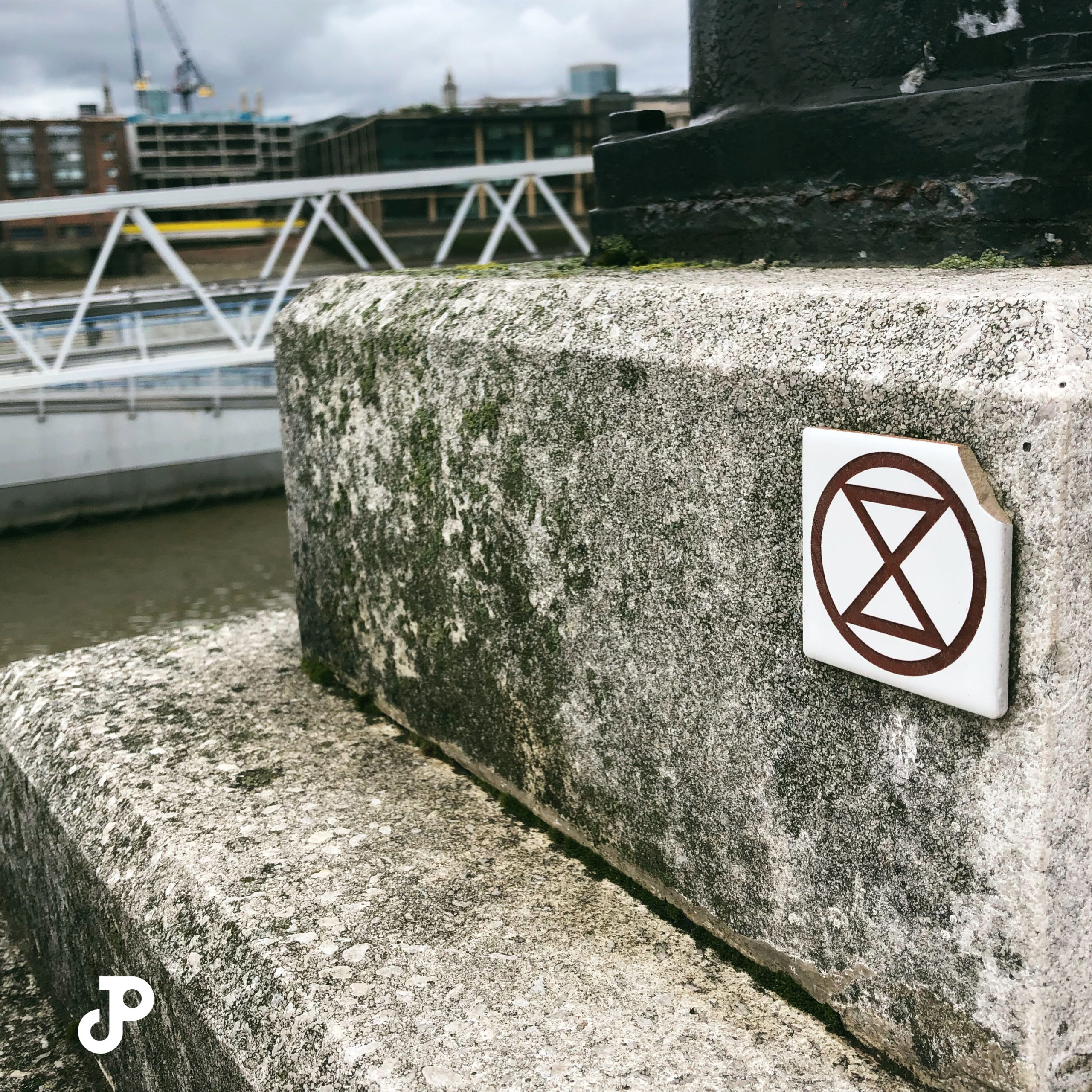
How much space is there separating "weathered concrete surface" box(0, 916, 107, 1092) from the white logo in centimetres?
6

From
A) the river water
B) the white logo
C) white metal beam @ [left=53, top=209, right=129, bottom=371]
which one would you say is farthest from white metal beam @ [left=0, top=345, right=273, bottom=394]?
the white logo

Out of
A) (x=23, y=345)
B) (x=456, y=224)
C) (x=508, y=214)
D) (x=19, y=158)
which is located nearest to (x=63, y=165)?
(x=19, y=158)

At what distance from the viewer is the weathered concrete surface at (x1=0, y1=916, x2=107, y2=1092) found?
6.49 ft

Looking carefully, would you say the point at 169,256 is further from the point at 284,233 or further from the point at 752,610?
the point at 752,610

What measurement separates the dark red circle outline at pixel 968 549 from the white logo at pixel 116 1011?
1.27m

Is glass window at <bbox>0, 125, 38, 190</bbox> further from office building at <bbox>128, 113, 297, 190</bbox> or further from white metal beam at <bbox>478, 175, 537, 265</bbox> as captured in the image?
white metal beam at <bbox>478, 175, 537, 265</bbox>

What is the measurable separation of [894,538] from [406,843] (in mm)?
1053

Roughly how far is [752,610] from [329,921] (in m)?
0.81

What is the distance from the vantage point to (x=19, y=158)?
52719mm

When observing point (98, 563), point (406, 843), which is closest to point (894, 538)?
point (406, 843)

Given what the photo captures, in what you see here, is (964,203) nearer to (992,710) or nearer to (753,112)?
(753,112)

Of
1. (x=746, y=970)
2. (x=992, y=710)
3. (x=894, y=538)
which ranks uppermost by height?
(x=894, y=538)

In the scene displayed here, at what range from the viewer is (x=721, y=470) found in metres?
1.38

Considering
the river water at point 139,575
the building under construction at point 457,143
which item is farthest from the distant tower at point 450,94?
the river water at point 139,575
